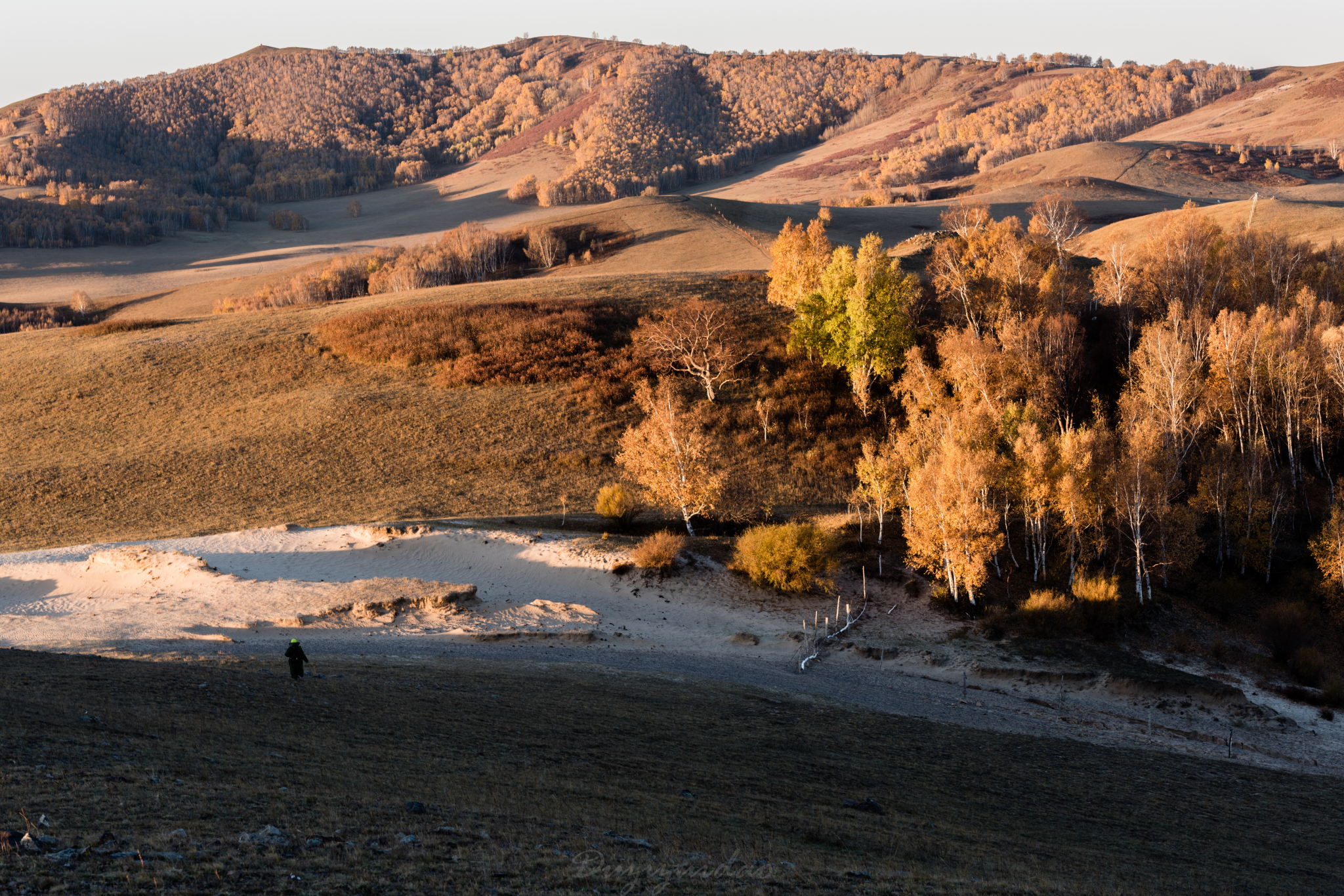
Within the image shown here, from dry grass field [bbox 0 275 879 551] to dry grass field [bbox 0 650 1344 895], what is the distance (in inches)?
1052

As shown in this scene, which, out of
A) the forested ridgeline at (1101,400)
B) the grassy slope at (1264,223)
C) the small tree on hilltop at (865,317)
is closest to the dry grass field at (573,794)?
the forested ridgeline at (1101,400)

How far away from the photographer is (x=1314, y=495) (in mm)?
49062

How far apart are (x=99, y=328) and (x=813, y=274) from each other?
216 feet

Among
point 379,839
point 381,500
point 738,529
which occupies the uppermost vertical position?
point 379,839

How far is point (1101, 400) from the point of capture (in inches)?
2315

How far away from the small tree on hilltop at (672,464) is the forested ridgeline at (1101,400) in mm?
8737

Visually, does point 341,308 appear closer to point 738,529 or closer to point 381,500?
point 381,500

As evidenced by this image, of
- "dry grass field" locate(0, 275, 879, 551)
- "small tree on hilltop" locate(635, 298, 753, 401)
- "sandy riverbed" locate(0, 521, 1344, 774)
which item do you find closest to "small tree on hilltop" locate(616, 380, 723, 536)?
"sandy riverbed" locate(0, 521, 1344, 774)

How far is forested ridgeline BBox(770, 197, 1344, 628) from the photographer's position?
132 ft

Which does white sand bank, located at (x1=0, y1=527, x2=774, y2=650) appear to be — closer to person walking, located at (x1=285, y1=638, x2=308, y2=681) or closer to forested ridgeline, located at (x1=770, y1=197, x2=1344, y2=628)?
person walking, located at (x1=285, y1=638, x2=308, y2=681)

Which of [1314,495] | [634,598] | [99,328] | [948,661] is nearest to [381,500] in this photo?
[634,598]

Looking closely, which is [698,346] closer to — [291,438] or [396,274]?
[291,438]

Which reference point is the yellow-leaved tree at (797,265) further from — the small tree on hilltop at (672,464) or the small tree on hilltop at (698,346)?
the small tree on hilltop at (672,464)

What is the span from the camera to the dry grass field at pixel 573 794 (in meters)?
9.66
